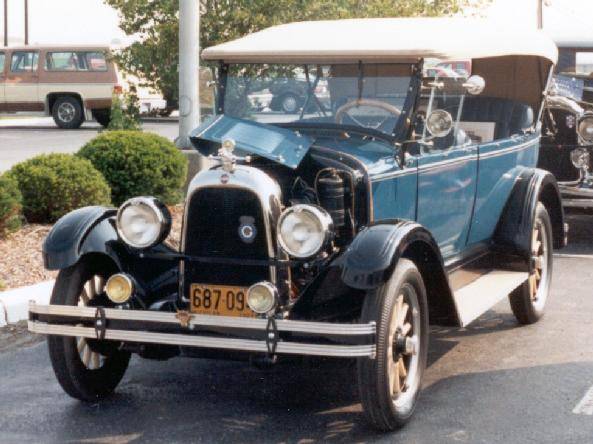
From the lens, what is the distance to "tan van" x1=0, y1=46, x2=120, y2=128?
2650cm

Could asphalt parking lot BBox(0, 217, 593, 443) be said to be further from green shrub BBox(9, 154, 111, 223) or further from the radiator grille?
green shrub BBox(9, 154, 111, 223)

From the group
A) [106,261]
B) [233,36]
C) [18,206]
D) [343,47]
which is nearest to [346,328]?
[106,261]

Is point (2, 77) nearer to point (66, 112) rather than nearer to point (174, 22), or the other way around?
point (66, 112)

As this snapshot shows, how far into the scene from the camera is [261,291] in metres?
5.03

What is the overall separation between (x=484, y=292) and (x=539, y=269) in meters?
1.33

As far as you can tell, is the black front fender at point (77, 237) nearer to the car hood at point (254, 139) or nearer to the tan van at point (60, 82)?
Answer: the car hood at point (254, 139)

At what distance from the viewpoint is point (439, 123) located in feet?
19.3

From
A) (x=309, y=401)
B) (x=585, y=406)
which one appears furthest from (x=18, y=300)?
(x=585, y=406)

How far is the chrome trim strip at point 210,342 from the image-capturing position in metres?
4.74

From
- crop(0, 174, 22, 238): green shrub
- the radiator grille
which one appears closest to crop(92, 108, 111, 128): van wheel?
crop(0, 174, 22, 238): green shrub

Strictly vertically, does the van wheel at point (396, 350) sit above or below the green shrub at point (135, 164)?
below

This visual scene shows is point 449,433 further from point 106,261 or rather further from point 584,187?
point 584,187

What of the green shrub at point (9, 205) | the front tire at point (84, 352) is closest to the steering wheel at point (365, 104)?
the front tire at point (84, 352)

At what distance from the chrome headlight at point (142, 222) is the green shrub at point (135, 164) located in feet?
16.5
